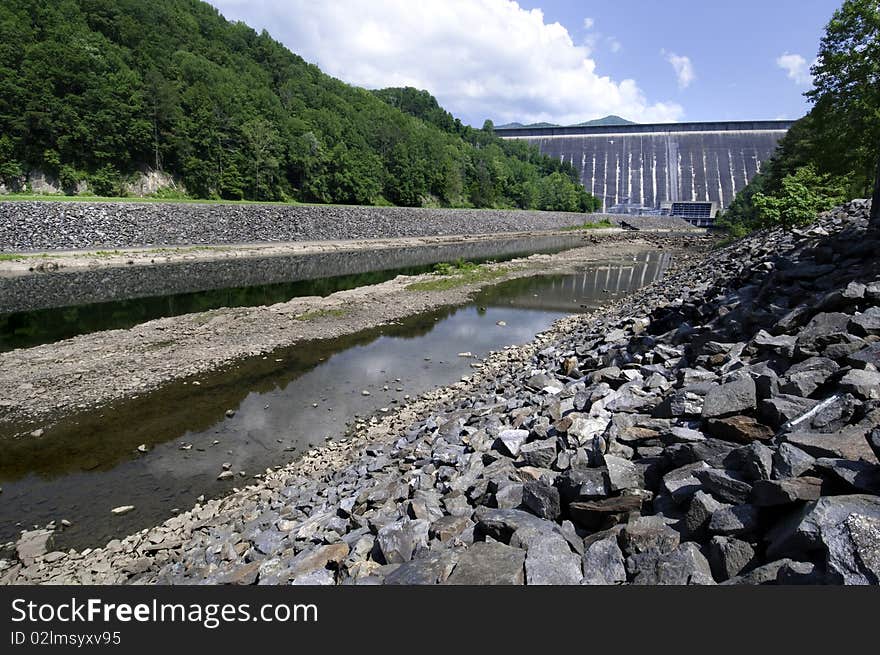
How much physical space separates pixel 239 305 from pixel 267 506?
2019 cm

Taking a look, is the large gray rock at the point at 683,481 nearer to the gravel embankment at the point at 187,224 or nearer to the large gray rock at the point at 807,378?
the large gray rock at the point at 807,378

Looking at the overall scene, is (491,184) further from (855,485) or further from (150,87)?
(855,485)

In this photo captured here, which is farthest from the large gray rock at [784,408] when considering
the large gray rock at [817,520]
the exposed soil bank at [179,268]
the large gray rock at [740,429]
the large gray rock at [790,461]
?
the exposed soil bank at [179,268]

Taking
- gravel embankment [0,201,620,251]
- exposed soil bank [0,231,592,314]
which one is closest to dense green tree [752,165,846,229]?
exposed soil bank [0,231,592,314]

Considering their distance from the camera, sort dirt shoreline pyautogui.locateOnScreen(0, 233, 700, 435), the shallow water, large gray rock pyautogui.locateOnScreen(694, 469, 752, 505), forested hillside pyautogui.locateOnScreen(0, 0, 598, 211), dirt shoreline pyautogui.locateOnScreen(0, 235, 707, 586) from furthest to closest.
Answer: forested hillside pyautogui.locateOnScreen(0, 0, 598, 211), dirt shoreline pyautogui.locateOnScreen(0, 233, 700, 435), the shallow water, dirt shoreline pyautogui.locateOnScreen(0, 235, 707, 586), large gray rock pyautogui.locateOnScreen(694, 469, 752, 505)

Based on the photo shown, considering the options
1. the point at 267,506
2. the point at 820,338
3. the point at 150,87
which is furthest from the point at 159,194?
the point at 820,338

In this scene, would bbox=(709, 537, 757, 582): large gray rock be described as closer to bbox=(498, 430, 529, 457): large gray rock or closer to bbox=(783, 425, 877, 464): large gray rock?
bbox=(783, 425, 877, 464): large gray rock

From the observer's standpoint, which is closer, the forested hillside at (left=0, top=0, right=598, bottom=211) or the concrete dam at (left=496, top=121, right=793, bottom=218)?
the forested hillside at (left=0, top=0, right=598, bottom=211)

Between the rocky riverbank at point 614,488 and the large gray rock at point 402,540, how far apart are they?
23 millimetres

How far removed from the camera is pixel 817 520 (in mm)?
3424

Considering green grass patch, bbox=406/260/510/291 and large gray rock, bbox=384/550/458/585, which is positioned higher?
green grass patch, bbox=406/260/510/291

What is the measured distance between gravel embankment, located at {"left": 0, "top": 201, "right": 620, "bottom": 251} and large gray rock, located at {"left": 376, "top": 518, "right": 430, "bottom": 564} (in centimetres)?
4420

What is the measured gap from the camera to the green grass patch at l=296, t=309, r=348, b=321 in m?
22.9

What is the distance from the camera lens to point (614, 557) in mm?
A: 4070
